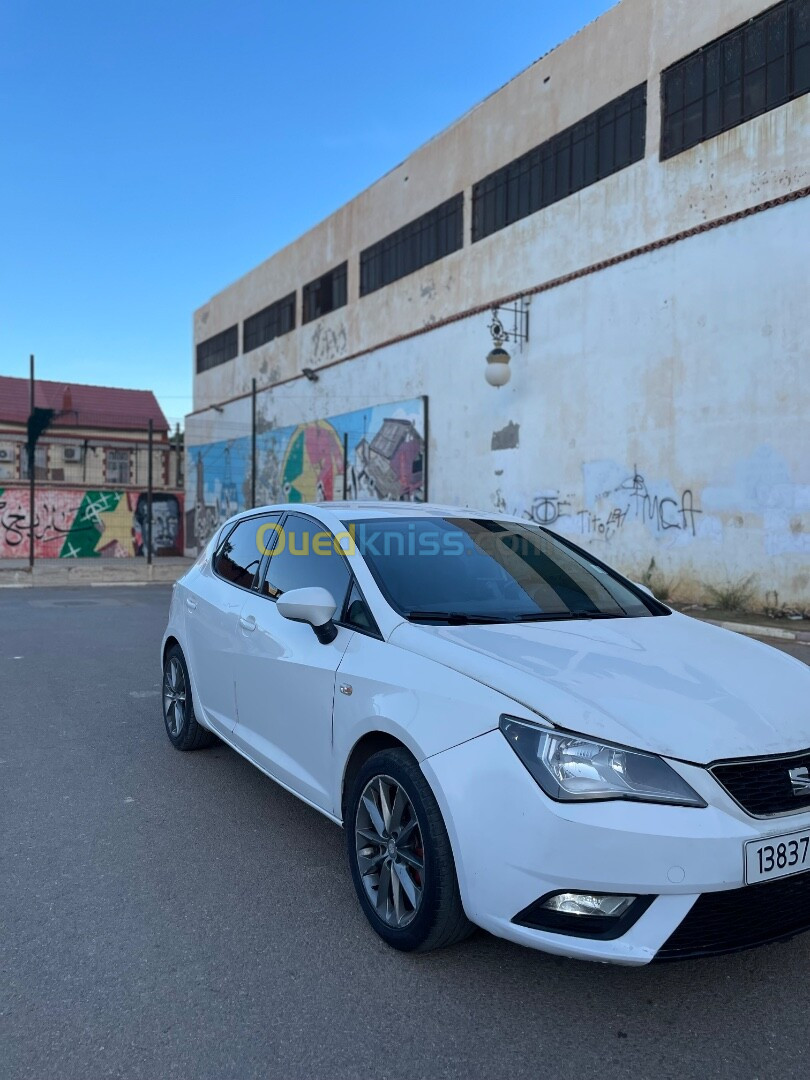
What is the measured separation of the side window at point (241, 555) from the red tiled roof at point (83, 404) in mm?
36596

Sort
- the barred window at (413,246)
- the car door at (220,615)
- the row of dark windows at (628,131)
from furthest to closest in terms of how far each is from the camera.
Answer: the barred window at (413,246) → the row of dark windows at (628,131) → the car door at (220,615)

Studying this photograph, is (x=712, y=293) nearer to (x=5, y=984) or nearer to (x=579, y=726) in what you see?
(x=579, y=726)

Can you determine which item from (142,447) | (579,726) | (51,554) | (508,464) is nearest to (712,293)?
(508,464)

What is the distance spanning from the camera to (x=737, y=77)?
1376cm

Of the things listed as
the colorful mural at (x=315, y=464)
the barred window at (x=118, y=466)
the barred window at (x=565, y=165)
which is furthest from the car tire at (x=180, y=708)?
the barred window at (x=118, y=466)

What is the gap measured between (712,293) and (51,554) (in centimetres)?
2634

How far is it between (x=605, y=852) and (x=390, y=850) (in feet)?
2.83

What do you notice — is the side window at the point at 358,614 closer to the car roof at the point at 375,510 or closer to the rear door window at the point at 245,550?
the car roof at the point at 375,510

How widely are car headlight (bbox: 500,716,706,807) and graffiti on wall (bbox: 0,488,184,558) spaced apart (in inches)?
1226

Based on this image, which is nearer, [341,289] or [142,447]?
[341,289]

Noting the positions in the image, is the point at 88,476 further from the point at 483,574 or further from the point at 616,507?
the point at 483,574

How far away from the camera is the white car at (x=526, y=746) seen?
2.34 m

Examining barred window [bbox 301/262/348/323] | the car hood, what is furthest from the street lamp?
the car hood

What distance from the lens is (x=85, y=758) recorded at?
5160mm
